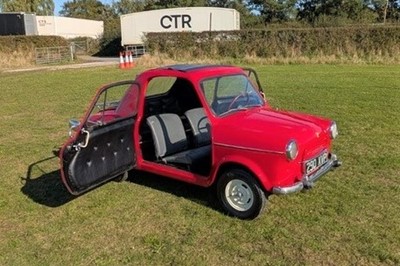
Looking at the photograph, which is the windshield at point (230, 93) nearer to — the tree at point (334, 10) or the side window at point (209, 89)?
the side window at point (209, 89)

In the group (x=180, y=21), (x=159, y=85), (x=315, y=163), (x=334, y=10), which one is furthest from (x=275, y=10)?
(x=315, y=163)

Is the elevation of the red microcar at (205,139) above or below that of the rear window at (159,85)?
below

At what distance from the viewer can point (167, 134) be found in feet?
17.0

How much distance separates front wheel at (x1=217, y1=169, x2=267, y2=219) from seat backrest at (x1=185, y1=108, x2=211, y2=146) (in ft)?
2.97

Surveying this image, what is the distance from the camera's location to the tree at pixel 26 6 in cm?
6244

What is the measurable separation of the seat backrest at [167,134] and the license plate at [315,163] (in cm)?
156

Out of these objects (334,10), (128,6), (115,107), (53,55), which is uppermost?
(128,6)

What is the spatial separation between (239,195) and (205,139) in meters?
1.10

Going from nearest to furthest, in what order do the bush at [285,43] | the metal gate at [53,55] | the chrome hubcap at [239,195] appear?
the chrome hubcap at [239,195] < the bush at [285,43] < the metal gate at [53,55]

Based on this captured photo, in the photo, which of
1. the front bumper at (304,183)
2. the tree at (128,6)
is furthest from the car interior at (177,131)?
the tree at (128,6)

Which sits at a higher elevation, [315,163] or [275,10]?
[275,10]

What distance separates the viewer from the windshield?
190 inches

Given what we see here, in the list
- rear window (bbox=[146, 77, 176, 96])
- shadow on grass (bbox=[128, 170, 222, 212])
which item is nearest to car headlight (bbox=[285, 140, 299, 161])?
shadow on grass (bbox=[128, 170, 222, 212])

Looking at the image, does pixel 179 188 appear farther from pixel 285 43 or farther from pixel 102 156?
pixel 285 43
